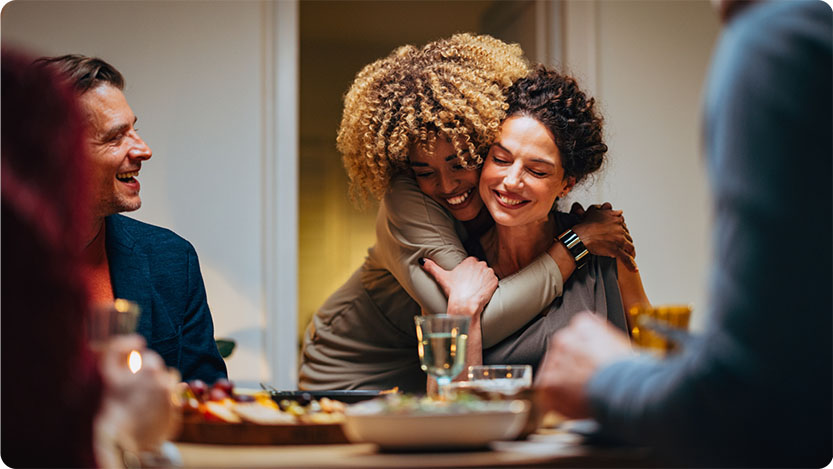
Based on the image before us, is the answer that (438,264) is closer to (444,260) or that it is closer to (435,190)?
(444,260)

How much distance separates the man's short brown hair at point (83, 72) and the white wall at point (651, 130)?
2676 millimetres

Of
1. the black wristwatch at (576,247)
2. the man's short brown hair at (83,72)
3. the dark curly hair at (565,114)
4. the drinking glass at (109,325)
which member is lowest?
the drinking glass at (109,325)

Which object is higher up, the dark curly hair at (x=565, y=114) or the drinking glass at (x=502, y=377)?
the dark curly hair at (x=565, y=114)

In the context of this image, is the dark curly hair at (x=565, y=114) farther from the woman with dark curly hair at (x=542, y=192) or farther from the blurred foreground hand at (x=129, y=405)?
the blurred foreground hand at (x=129, y=405)

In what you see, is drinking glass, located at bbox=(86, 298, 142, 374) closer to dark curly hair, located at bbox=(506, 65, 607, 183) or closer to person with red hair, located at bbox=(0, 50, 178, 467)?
person with red hair, located at bbox=(0, 50, 178, 467)

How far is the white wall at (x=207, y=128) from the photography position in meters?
3.98

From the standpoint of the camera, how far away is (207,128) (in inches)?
159

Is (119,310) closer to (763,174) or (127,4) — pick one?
(763,174)

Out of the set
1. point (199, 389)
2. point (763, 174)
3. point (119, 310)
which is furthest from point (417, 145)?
point (763, 174)

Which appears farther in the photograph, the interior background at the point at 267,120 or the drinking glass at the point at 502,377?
the interior background at the point at 267,120

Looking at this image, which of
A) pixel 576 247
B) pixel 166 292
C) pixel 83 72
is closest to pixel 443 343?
pixel 576 247

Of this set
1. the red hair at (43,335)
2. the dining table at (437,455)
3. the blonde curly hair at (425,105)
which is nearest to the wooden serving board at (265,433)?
the dining table at (437,455)

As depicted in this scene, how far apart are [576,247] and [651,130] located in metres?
2.38

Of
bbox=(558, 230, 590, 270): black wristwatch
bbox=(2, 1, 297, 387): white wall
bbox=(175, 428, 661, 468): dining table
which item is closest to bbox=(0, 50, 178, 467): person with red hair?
bbox=(175, 428, 661, 468): dining table
